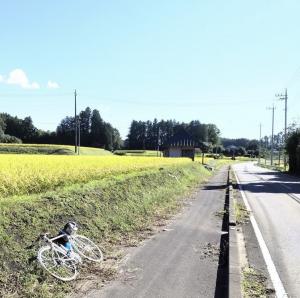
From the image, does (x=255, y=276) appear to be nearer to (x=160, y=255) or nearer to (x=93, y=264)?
(x=160, y=255)

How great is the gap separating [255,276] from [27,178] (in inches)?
204

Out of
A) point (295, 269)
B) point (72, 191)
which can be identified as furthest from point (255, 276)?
point (72, 191)

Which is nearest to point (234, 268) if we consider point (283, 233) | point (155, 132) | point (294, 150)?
point (283, 233)

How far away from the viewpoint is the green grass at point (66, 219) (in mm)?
5871

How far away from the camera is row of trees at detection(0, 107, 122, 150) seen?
117375mm

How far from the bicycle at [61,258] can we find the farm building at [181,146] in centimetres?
6439

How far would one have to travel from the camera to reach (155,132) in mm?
160875

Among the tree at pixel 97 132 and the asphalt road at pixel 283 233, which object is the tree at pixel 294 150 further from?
the tree at pixel 97 132

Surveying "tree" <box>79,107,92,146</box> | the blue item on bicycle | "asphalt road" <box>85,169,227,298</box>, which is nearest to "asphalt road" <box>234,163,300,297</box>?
"asphalt road" <box>85,169,227,298</box>

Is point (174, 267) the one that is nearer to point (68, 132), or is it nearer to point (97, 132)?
point (68, 132)

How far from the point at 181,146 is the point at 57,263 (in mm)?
65337

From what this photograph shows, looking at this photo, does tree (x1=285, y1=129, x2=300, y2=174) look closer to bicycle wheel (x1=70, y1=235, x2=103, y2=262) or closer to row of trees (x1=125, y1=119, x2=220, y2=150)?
bicycle wheel (x1=70, y1=235, x2=103, y2=262)

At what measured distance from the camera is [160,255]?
27.0ft

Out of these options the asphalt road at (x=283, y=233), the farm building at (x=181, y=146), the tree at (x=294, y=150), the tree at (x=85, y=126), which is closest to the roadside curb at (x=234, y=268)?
the asphalt road at (x=283, y=233)
